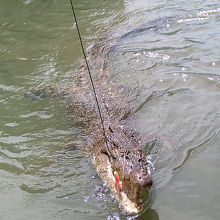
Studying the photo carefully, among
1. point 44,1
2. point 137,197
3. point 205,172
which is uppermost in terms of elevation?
point 44,1

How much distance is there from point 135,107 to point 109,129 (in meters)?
0.93

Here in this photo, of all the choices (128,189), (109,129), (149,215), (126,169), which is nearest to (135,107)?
(109,129)

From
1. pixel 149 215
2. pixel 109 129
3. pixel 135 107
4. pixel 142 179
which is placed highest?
pixel 142 179

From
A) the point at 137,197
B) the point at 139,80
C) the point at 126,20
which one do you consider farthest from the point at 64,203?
the point at 126,20

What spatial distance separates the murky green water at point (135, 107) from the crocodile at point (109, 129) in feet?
0.59

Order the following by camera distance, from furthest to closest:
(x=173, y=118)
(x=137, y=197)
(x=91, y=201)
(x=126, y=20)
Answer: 1. (x=126, y=20)
2. (x=173, y=118)
3. (x=91, y=201)
4. (x=137, y=197)

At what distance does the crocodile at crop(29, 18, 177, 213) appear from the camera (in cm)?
364

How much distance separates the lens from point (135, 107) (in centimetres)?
566

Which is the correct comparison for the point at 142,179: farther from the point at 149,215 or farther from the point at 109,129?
the point at 109,129

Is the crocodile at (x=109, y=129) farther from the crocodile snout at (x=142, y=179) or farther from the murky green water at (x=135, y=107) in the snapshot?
the murky green water at (x=135, y=107)

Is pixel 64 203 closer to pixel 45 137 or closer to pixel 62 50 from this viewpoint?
pixel 45 137

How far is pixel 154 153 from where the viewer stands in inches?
179

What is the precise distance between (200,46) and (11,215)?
5292 mm

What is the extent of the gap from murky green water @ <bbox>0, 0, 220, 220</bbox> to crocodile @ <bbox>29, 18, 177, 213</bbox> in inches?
7.1
